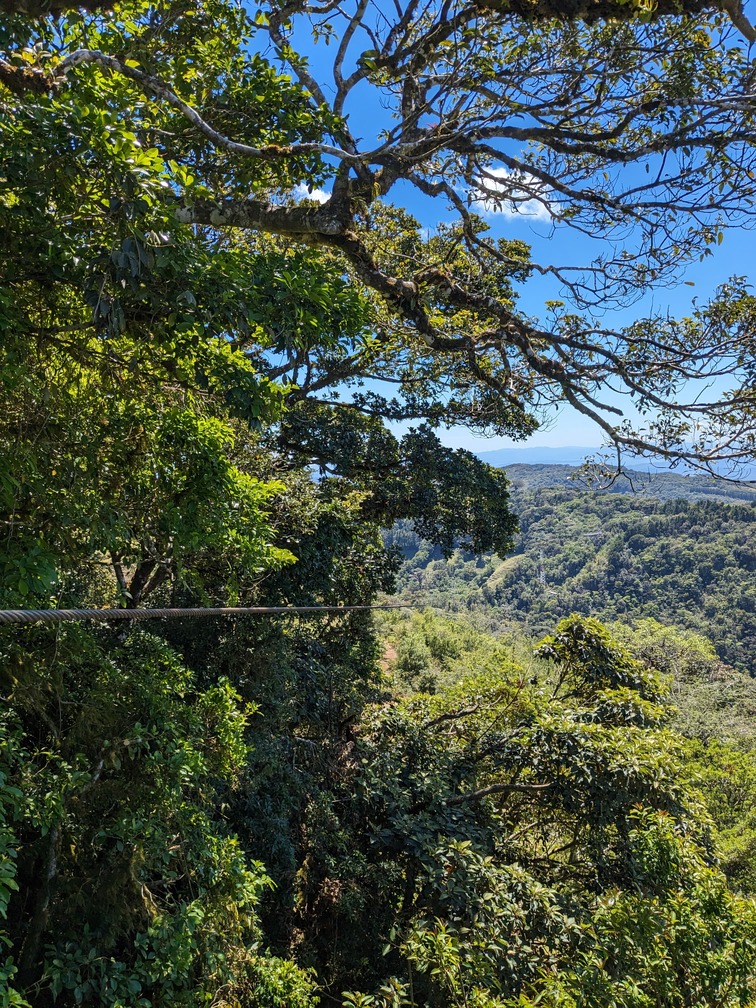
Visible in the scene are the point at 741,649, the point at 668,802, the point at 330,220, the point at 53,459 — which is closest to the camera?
the point at 53,459

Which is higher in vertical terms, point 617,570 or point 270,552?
point 270,552

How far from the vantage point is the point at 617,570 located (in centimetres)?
6272

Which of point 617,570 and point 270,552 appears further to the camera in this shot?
point 617,570

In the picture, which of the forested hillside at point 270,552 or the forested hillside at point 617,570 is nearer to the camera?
the forested hillside at point 270,552

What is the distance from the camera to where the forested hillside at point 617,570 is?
51281 mm

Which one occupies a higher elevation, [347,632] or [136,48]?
[136,48]

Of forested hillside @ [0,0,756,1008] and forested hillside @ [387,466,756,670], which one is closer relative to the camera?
forested hillside @ [0,0,756,1008]

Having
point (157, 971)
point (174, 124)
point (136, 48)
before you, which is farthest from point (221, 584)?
point (136, 48)

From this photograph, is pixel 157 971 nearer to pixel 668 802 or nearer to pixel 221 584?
pixel 221 584

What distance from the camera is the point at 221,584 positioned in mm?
5844

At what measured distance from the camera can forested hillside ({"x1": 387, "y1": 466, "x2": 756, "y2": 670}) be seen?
168 ft

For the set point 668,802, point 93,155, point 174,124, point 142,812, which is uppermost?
point 174,124

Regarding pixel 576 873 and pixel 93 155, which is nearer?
pixel 93 155

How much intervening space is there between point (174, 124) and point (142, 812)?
438cm
